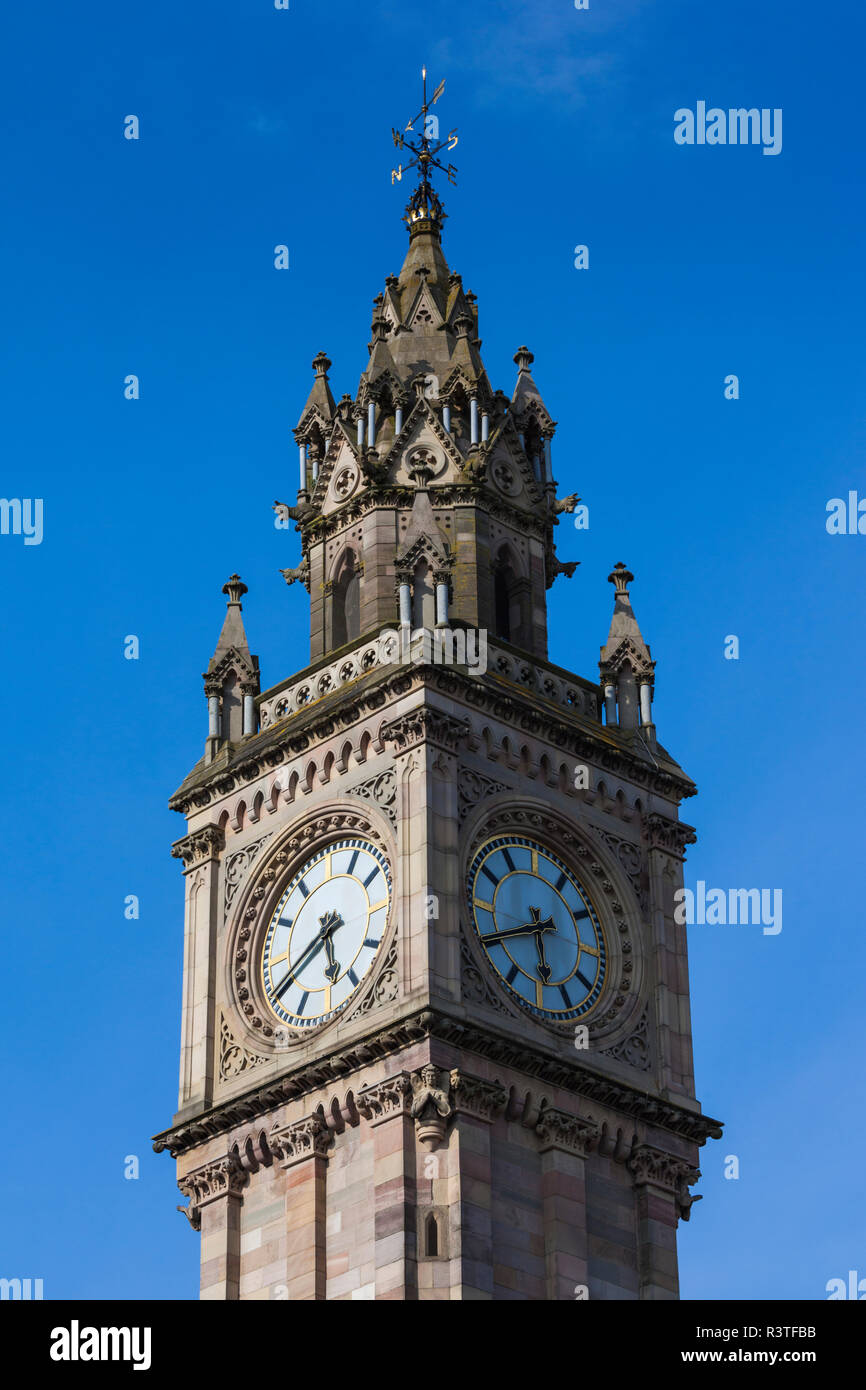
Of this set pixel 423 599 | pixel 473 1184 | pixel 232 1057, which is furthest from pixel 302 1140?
pixel 423 599

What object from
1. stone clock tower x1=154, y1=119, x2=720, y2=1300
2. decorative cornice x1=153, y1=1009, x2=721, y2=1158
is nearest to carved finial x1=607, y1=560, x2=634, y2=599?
stone clock tower x1=154, y1=119, x2=720, y2=1300

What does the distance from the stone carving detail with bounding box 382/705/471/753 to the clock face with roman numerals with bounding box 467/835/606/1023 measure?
2.03 metres

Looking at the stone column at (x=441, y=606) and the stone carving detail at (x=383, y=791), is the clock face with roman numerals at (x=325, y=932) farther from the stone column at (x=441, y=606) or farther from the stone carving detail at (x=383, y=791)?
Result: the stone column at (x=441, y=606)

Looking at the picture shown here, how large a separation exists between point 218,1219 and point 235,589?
13582mm

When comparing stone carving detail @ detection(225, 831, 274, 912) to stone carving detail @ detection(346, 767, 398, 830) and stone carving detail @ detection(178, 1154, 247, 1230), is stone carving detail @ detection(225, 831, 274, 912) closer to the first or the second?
stone carving detail @ detection(346, 767, 398, 830)

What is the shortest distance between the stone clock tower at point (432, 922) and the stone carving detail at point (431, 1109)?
47mm

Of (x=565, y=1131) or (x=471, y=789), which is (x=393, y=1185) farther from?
(x=471, y=789)

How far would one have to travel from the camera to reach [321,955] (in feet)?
198

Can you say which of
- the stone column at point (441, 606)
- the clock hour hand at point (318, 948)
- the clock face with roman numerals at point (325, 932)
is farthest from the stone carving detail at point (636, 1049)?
the stone column at point (441, 606)

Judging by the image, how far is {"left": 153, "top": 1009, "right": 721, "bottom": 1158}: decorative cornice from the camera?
57.1m

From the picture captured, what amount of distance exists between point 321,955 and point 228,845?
13.1ft

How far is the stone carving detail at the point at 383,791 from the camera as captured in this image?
197 feet
